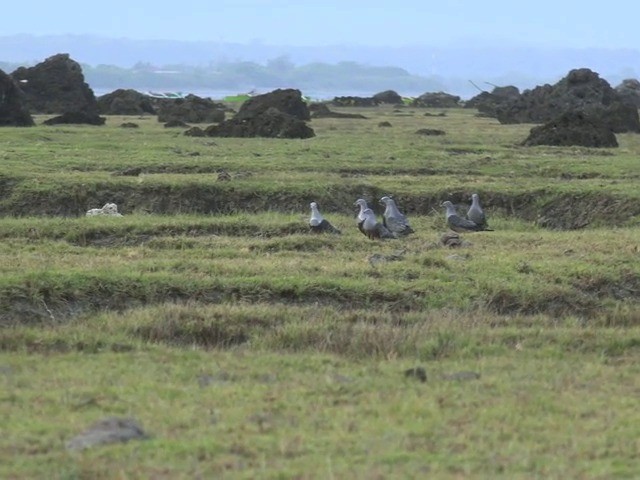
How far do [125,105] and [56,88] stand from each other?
11.5ft

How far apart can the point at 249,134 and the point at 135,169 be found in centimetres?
1258

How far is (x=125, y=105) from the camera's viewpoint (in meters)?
55.1

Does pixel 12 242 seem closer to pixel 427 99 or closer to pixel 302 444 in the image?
pixel 302 444

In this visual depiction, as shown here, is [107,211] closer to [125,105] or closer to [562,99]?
[562,99]

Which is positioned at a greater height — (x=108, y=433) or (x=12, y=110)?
(x=12, y=110)

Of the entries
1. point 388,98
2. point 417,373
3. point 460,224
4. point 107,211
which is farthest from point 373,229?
point 388,98

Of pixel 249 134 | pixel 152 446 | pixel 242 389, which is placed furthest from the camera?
pixel 249 134

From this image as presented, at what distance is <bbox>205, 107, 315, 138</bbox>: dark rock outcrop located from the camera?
110 ft

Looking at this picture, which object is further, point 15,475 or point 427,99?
point 427,99

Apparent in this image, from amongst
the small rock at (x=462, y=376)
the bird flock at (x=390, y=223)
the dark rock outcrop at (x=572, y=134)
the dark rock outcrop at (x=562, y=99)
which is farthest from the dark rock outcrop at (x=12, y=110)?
the small rock at (x=462, y=376)

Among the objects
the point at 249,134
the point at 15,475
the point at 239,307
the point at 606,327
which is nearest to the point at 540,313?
the point at 606,327

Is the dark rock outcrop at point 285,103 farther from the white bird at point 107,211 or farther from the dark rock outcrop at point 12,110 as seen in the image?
the white bird at point 107,211

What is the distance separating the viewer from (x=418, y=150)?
2712cm

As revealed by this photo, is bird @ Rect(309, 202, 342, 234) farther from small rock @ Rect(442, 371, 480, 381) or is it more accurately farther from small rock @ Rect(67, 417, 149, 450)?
small rock @ Rect(67, 417, 149, 450)
